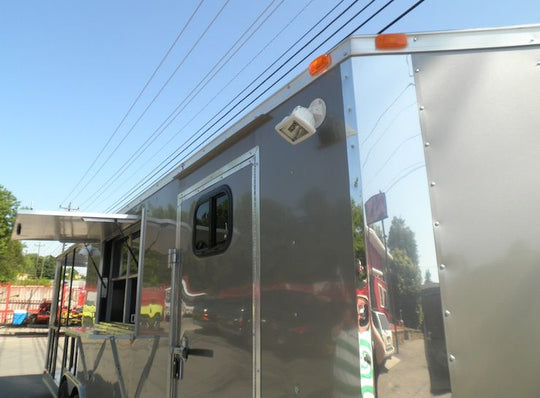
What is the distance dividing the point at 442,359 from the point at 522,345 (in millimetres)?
280

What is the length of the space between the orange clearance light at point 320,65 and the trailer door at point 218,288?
648 mm

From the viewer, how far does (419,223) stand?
5.73 feet

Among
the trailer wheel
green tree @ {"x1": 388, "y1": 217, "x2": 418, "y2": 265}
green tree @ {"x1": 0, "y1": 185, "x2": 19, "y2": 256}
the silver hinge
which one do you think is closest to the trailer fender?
the trailer wheel

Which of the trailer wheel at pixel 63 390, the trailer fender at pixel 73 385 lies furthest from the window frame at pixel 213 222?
the trailer wheel at pixel 63 390

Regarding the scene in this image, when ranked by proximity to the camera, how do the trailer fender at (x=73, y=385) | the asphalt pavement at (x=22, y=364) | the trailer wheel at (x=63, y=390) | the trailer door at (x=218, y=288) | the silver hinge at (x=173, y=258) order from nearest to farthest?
1. the trailer door at (x=218, y=288)
2. the silver hinge at (x=173, y=258)
3. the trailer fender at (x=73, y=385)
4. the trailer wheel at (x=63, y=390)
5. the asphalt pavement at (x=22, y=364)

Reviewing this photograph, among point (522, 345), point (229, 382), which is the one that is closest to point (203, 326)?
point (229, 382)

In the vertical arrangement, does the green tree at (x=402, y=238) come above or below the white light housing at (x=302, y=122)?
below

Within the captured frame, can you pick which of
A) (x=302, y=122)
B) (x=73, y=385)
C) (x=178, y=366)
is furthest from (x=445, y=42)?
(x=73, y=385)

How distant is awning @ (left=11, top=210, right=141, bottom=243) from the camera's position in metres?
4.46

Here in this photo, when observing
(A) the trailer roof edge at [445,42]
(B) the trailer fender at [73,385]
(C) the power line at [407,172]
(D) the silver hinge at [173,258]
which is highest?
(A) the trailer roof edge at [445,42]

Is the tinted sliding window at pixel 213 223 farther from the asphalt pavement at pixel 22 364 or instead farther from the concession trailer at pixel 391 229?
the asphalt pavement at pixel 22 364

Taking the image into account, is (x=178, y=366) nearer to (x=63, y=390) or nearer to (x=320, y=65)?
(x=320, y=65)

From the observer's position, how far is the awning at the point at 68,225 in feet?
14.6

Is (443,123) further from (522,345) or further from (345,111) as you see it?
(522,345)
